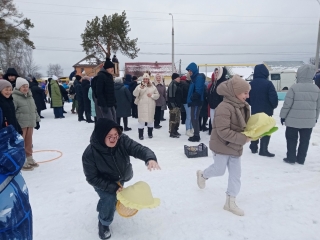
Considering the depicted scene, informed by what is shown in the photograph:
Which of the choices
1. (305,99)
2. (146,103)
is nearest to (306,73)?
(305,99)

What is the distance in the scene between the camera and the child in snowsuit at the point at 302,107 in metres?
4.62

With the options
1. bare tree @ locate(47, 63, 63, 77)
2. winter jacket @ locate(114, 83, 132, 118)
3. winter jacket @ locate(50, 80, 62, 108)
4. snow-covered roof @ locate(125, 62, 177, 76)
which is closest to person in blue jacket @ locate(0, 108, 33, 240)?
winter jacket @ locate(114, 83, 132, 118)

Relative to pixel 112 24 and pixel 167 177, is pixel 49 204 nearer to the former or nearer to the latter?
pixel 167 177

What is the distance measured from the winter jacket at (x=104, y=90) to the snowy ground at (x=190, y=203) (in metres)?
1.44

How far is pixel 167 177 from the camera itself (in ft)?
14.4

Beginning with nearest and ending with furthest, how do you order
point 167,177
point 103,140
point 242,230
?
point 103,140, point 242,230, point 167,177

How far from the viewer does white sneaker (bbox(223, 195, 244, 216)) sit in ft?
10.3

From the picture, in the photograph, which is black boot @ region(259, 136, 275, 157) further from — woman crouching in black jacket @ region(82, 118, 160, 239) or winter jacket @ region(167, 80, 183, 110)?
woman crouching in black jacket @ region(82, 118, 160, 239)

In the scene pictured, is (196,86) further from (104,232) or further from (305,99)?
(104,232)

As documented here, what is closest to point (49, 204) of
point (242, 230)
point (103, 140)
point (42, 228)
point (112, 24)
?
point (42, 228)

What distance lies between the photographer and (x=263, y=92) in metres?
5.12

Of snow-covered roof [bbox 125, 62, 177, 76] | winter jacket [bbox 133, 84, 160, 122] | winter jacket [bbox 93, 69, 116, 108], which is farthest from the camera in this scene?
snow-covered roof [bbox 125, 62, 177, 76]

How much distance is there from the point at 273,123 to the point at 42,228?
3.07 meters

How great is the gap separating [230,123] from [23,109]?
12.8 ft
